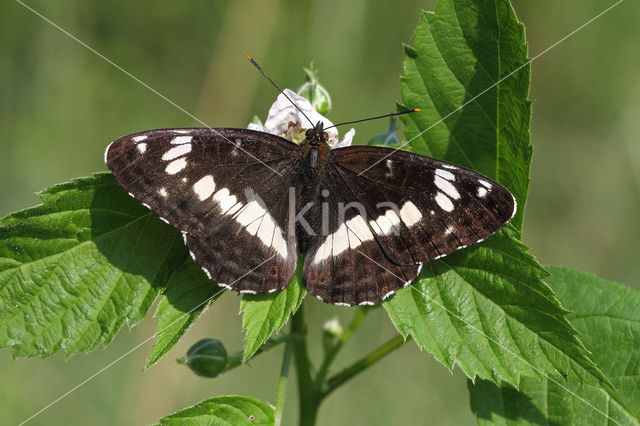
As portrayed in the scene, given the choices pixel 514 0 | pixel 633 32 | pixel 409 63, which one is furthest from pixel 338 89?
pixel 409 63

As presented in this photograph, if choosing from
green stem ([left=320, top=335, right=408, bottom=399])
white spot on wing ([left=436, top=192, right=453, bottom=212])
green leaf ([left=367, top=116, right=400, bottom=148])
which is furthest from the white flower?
green stem ([left=320, top=335, right=408, bottom=399])

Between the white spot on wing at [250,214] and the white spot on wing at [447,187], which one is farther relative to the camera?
the white spot on wing at [250,214]

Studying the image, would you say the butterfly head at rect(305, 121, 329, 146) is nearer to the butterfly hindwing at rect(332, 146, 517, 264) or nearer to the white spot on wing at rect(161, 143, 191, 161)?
the butterfly hindwing at rect(332, 146, 517, 264)

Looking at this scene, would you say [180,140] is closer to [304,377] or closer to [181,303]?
[181,303]

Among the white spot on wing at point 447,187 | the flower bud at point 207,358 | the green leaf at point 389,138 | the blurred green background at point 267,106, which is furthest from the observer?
the blurred green background at point 267,106

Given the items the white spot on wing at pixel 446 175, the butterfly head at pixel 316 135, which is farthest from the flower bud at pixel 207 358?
the white spot on wing at pixel 446 175

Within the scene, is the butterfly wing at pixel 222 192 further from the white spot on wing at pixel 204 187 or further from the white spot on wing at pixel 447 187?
the white spot on wing at pixel 447 187
